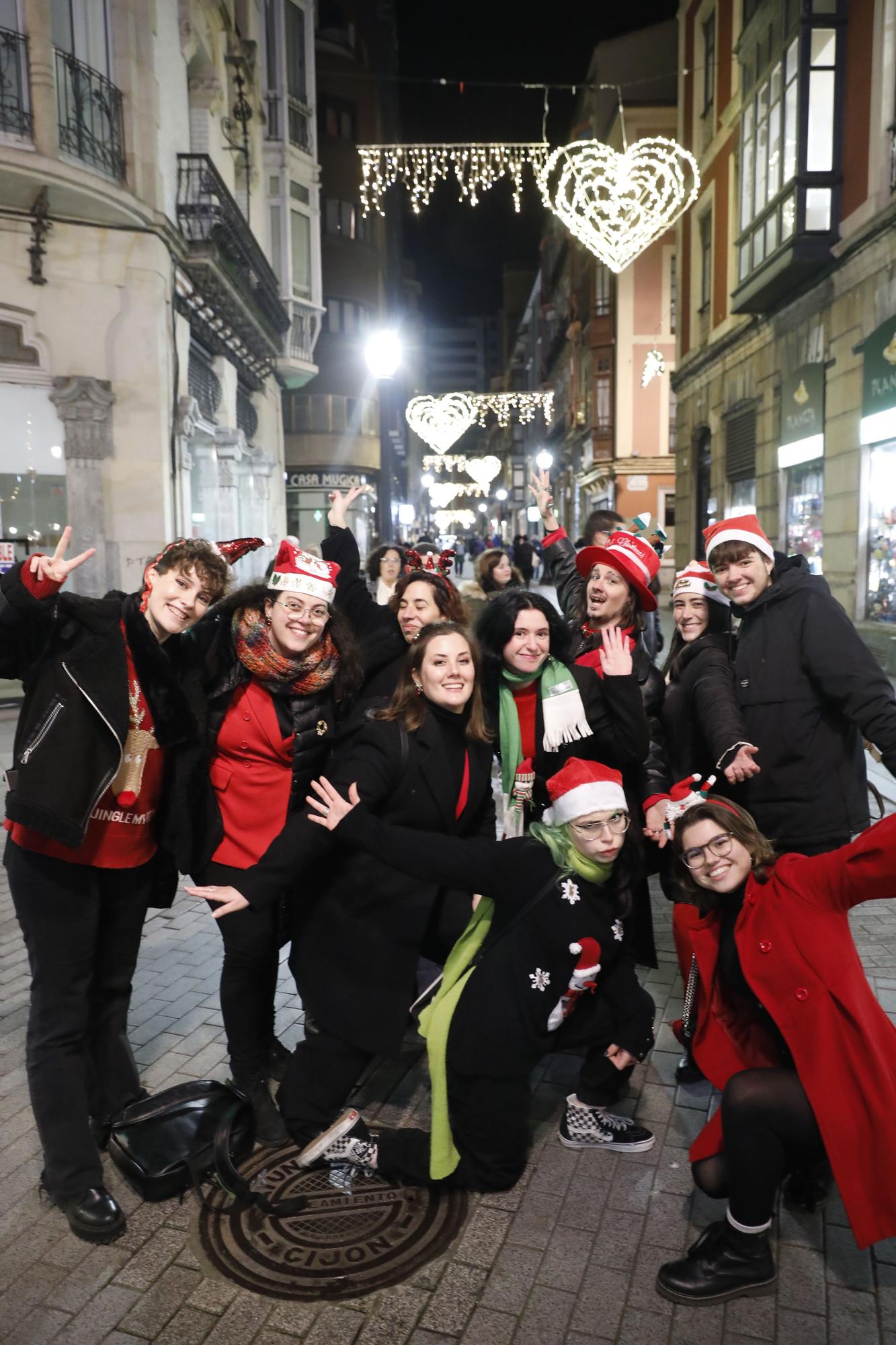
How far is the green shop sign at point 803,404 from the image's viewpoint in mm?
14250

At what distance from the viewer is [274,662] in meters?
3.40

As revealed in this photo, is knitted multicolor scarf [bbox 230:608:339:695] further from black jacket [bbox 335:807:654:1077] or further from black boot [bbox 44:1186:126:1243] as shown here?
black boot [bbox 44:1186:126:1243]

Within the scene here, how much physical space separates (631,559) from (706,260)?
1922 cm

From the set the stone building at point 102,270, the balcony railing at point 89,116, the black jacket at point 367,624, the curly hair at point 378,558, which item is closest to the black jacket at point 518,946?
the black jacket at point 367,624

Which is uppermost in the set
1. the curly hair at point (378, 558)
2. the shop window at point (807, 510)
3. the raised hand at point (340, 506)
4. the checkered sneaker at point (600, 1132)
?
the shop window at point (807, 510)

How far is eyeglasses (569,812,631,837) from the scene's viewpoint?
3.10 metres

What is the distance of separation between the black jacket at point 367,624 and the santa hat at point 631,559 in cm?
99

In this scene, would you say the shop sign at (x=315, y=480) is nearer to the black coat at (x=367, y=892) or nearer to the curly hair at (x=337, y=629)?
the curly hair at (x=337, y=629)

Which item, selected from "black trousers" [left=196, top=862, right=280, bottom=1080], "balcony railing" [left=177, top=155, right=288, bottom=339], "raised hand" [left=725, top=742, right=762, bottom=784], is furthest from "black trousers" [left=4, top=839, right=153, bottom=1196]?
"balcony railing" [left=177, top=155, right=288, bottom=339]

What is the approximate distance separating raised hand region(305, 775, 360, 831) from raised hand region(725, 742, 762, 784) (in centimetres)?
142

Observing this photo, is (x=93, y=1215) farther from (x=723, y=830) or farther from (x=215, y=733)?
(x=723, y=830)

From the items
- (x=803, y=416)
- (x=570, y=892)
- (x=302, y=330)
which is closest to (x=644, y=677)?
(x=570, y=892)

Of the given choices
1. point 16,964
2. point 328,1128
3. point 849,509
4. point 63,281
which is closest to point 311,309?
point 63,281

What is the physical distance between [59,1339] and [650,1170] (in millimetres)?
1883
